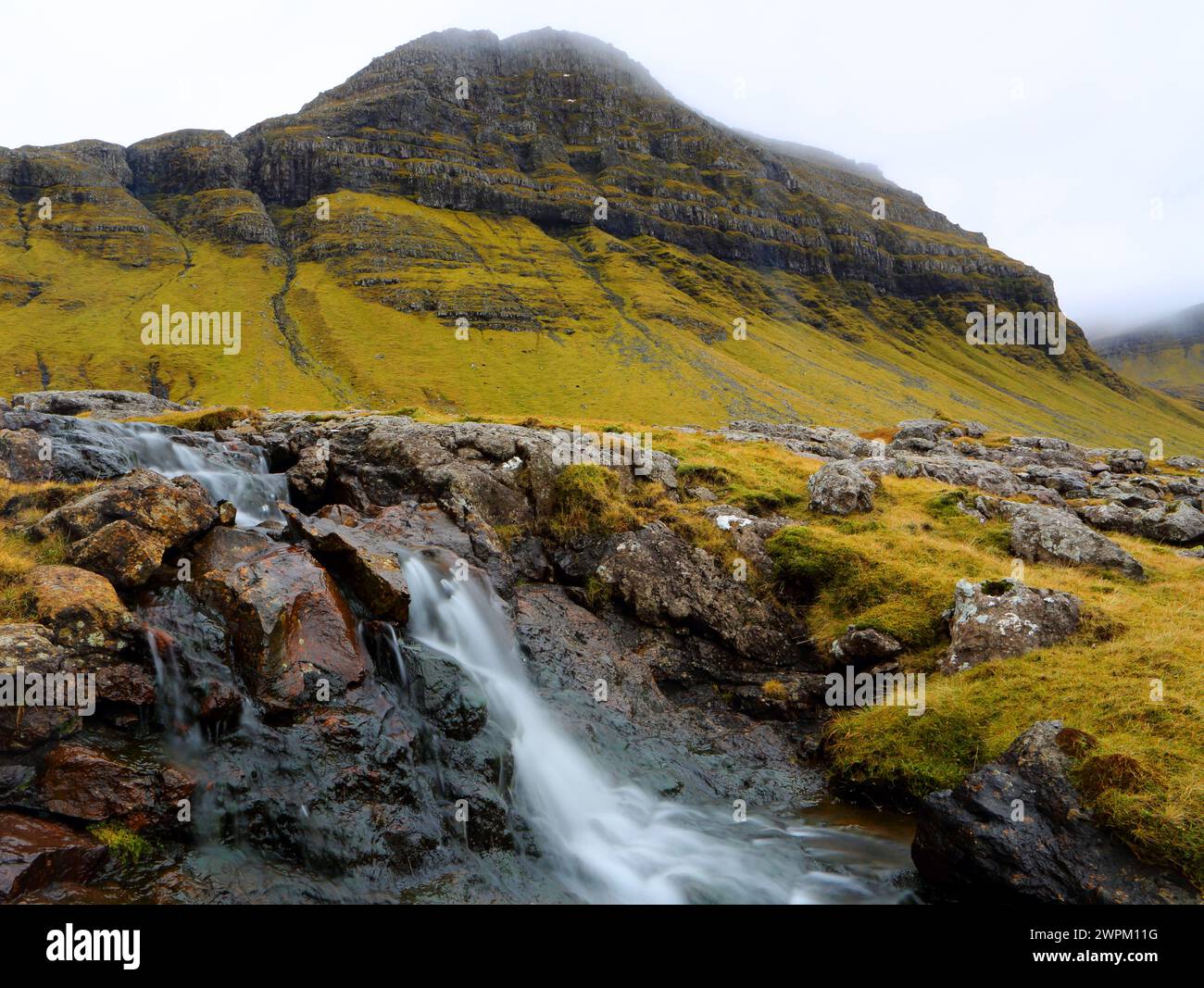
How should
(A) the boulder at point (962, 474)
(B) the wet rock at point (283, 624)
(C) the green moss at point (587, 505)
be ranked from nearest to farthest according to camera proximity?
(B) the wet rock at point (283, 624), (C) the green moss at point (587, 505), (A) the boulder at point (962, 474)

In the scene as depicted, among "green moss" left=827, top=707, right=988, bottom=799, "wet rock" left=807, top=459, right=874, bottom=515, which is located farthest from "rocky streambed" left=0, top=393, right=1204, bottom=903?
"wet rock" left=807, top=459, right=874, bottom=515

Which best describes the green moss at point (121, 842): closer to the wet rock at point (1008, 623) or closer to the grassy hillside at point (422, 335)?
the wet rock at point (1008, 623)

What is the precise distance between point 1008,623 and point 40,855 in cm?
1753

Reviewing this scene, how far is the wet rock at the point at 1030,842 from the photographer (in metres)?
8.80

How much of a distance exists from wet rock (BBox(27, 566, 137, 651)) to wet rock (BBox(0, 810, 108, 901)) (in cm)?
292

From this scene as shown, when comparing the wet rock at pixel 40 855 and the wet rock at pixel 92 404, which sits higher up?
the wet rock at pixel 92 404

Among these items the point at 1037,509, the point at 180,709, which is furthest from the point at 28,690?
the point at 1037,509

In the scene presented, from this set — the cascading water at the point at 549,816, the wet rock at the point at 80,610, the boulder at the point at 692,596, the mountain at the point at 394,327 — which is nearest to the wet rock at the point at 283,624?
the cascading water at the point at 549,816

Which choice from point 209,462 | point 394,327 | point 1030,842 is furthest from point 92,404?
point 394,327

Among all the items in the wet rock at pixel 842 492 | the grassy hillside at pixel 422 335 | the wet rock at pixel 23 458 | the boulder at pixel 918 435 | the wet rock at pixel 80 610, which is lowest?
the wet rock at pixel 80 610

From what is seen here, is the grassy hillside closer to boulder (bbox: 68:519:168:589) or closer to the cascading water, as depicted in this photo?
the cascading water

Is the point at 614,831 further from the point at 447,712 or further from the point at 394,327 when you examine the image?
Answer: the point at 394,327

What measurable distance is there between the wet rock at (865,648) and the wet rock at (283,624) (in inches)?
449

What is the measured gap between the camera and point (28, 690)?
944 cm
